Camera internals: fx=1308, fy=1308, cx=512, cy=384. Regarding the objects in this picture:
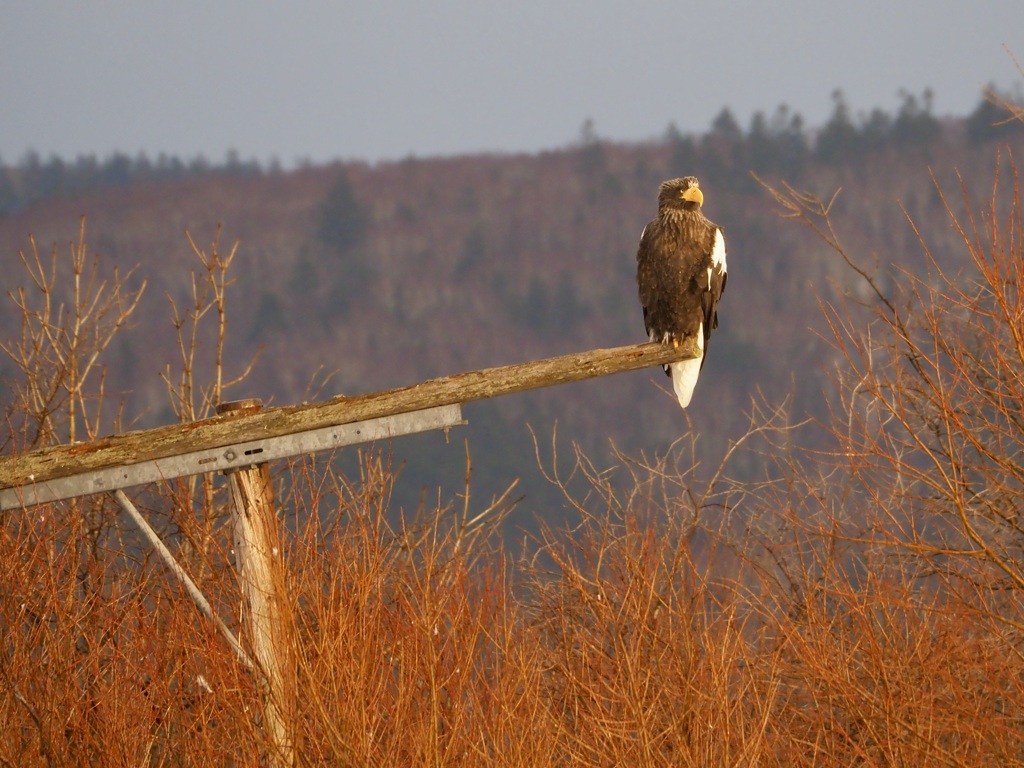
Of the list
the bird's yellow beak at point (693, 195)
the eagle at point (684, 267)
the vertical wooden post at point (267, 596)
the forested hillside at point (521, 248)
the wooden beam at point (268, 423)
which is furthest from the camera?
the forested hillside at point (521, 248)

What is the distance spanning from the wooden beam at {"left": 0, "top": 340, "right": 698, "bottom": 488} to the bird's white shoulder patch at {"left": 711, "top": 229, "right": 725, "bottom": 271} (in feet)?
7.65

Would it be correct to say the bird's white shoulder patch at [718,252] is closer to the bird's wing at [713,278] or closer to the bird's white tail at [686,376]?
the bird's wing at [713,278]

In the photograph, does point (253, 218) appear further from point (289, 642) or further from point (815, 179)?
point (289, 642)

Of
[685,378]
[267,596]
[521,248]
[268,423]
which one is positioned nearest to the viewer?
[267,596]

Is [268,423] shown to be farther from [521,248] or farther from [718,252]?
[521,248]

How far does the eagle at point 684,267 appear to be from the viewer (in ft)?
26.9

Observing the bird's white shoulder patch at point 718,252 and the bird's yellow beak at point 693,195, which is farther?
the bird's white shoulder patch at point 718,252

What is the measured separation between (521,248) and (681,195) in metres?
109

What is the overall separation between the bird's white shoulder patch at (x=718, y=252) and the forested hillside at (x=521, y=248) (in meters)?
82.5

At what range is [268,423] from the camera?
6066mm

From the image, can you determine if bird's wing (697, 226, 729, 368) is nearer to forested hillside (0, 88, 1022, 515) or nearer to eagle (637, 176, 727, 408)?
eagle (637, 176, 727, 408)

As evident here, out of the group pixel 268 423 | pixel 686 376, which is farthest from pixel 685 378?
pixel 268 423

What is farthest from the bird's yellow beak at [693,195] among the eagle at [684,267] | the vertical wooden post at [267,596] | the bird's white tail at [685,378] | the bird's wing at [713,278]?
the vertical wooden post at [267,596]

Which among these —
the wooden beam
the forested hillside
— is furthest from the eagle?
the forested hillside
